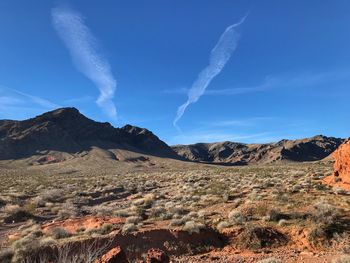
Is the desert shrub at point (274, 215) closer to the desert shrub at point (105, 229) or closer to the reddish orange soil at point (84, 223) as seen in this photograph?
the reddish orange soil at point (84, 223)

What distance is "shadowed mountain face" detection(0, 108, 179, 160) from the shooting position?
140 metres

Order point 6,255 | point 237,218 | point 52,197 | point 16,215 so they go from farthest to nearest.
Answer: point 52,197 → point 16,215 → point 237,218 → point 6,255

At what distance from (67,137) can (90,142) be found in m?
8.68

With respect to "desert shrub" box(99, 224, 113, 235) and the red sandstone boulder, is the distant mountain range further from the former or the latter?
"desert shrub" box(99, 224, 113, 235)

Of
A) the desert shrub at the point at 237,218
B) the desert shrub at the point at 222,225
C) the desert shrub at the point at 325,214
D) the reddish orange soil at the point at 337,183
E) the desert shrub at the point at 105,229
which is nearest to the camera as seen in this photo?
the desert shrub at the point at 325,214

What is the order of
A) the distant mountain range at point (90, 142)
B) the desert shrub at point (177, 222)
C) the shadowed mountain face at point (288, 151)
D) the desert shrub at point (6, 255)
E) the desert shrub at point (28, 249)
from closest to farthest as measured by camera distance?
the desert shrub at point (28, 249)
the desert shrub at point (6, 255)
the desert shrub at point (177, 222)
the distant mountain range at point (90, 142)
the shadowed mountain face at point (288, 151)

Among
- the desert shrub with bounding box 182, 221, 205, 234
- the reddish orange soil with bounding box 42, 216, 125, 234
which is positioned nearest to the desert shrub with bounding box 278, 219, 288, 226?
the desert shrub with bounding box 182, 221, 205, 234

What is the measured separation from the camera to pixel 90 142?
5925 inches

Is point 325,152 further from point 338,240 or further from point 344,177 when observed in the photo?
point 338,240

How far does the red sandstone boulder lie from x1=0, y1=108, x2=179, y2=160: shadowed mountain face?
4604 inches

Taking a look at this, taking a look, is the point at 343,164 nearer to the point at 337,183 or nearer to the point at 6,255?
the point at 337,183

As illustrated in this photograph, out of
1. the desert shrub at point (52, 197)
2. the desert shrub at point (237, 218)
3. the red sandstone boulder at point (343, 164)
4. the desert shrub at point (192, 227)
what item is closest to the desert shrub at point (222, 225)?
the desert shrub at point (237, 218)

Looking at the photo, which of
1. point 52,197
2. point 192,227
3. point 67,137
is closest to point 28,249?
point 192,227

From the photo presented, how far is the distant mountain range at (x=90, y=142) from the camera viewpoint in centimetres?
13988
